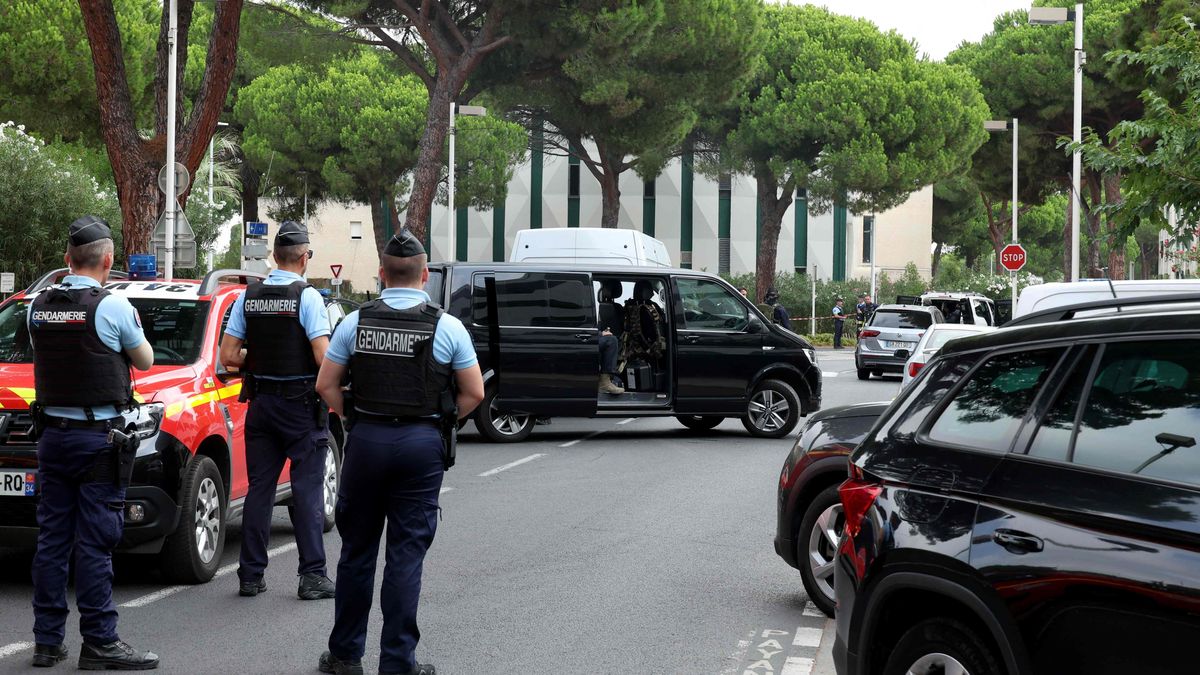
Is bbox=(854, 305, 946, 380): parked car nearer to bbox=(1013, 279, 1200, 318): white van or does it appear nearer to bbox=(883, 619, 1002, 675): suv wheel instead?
bbox=(1013, 279, 1200, 318): white van

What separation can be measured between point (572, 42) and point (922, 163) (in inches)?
881

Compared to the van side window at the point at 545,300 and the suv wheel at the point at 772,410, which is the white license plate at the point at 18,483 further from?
the suv wheel at the point at 772,410

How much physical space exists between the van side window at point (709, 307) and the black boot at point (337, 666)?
35.3 feet

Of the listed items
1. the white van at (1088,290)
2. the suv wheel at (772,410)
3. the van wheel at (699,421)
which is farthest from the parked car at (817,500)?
the van wheel at (699,421)

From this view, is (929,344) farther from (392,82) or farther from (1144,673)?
(392,82)

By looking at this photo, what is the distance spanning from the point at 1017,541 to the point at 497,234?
6182 cm

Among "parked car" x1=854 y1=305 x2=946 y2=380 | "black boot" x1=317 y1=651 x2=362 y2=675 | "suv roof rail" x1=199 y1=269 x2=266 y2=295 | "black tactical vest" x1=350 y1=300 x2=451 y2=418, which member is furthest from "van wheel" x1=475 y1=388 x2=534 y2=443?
"parked car" x1=854 y1=305 x2=946 y2=380

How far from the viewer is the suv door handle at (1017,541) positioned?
151 inches

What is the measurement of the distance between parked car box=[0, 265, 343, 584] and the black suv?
12.5 feet

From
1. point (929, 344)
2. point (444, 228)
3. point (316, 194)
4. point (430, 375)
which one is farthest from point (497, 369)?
point (444, 228)

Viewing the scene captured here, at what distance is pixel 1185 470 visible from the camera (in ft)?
11.7

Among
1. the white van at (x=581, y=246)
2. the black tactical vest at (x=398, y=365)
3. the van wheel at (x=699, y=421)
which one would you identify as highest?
the white van at (x=581, y=246)

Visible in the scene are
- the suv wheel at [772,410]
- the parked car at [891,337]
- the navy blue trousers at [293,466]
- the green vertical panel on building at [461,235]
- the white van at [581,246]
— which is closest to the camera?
the navy blue trousers at [293,466]

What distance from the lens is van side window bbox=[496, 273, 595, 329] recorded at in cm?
1612
